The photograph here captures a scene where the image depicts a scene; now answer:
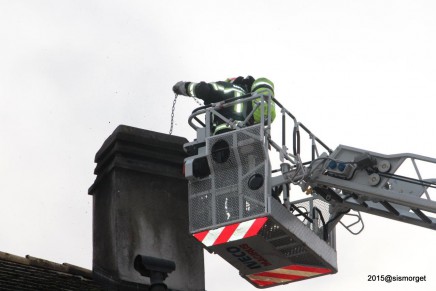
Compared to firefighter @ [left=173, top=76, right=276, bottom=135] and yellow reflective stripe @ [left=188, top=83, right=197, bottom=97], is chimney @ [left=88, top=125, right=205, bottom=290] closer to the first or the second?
firefighter @ [left=173, top=76, right=276, bottom=135]

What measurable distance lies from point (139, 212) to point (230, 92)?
2193 mm

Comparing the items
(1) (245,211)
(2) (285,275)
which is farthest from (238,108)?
(2) (285,275)

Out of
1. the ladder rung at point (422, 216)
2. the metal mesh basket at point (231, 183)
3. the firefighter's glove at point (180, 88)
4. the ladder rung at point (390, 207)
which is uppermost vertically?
the firefighter's glove at point (180, 88)

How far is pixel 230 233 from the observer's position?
12.8m

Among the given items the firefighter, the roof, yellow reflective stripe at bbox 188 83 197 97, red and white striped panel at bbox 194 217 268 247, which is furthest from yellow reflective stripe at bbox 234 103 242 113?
the roof

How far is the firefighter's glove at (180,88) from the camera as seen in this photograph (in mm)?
14367

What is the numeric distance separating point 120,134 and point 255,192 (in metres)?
1.61

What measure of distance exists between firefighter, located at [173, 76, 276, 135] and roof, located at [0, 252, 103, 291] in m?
2.37

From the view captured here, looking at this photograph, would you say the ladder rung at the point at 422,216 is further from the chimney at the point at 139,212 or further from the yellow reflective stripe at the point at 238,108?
the chimney at the point at 139,212

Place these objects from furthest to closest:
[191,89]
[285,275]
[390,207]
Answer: [191,89]
[285,275]
[390,207]

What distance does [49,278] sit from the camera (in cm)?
1213

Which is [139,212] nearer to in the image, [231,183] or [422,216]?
[231,183]

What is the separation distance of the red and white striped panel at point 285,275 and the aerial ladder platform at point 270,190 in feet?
0.05

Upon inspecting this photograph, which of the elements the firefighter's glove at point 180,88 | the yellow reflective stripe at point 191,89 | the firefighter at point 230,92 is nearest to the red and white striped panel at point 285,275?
the firefighter at point 230,92
